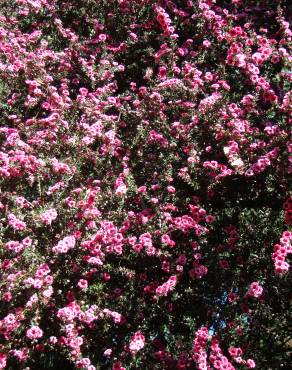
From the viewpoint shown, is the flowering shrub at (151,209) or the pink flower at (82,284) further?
the pink flower at (82,284)

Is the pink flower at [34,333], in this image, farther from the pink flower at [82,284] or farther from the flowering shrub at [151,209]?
the pink flower at [82,284]

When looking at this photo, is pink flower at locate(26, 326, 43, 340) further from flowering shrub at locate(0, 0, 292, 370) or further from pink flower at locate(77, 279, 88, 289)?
pink flower at locate(77, 279, 88, 289)

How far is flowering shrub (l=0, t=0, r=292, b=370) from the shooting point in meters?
3.29

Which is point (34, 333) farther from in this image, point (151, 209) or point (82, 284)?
point (151, 209)

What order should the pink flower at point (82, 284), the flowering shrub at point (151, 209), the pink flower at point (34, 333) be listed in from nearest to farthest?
the pink flower at point (34, 333) → the flowering shrub at point (151, 209) → the pink flower at point (82, 284)

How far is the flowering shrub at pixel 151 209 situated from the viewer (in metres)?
3.29

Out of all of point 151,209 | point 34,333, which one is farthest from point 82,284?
Result: point 151,209

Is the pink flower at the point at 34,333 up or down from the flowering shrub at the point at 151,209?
down

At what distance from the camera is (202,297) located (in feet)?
12.1

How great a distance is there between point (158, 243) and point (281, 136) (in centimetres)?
137

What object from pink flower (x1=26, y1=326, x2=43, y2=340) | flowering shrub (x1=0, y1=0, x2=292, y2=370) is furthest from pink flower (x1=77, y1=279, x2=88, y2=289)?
pink flower (x1=26, y1=326, x2=43, y2=340)

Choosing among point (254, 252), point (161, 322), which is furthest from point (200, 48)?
point (161, 322)

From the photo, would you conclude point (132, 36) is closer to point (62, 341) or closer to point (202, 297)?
point (202, 297)

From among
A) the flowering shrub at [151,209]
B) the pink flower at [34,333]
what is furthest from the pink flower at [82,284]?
the pink flower at [34,333]
